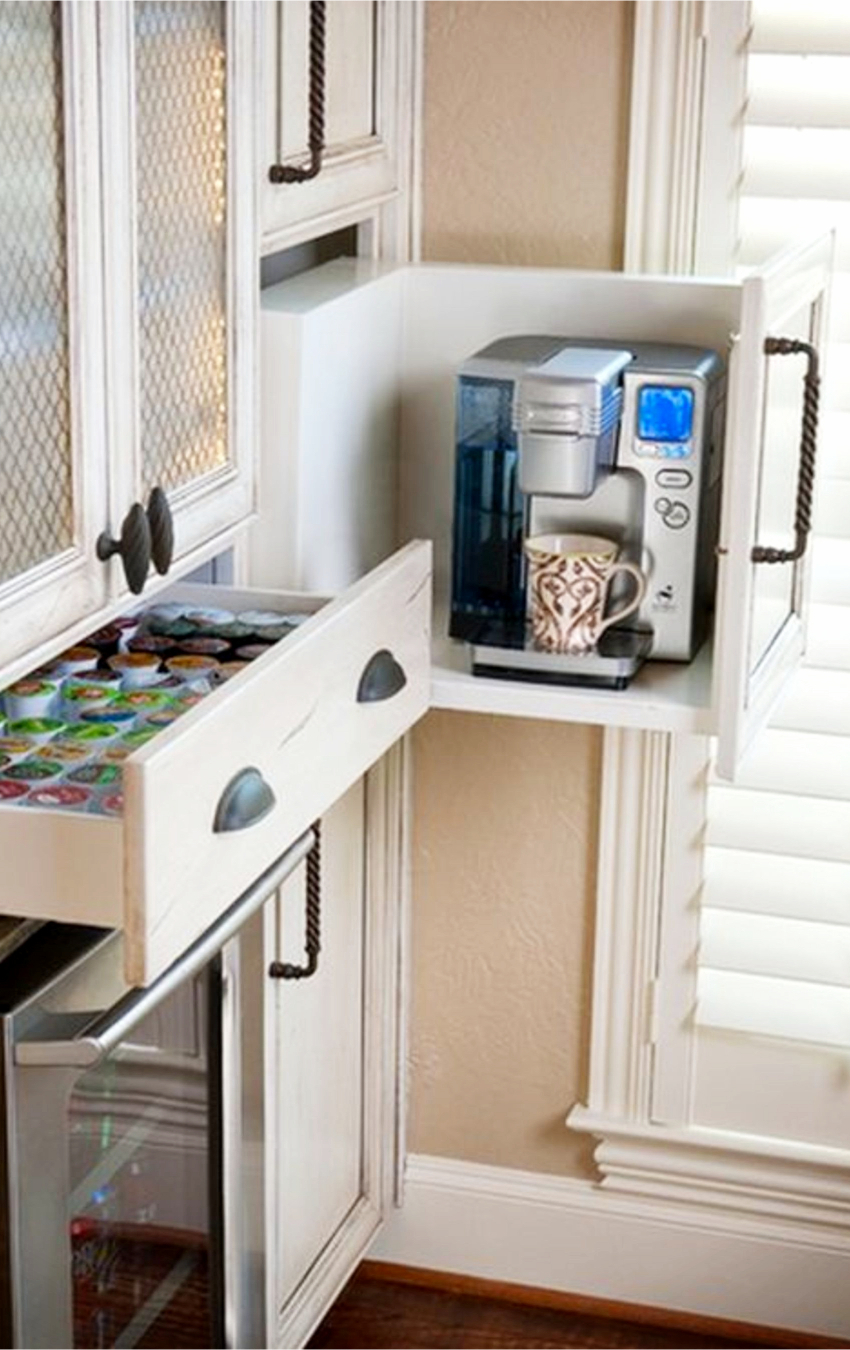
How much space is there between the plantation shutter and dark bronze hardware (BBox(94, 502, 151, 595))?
91 cm

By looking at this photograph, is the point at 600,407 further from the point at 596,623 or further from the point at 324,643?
the point at 324,643

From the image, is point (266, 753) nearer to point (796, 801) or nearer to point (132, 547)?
point (132, 547)

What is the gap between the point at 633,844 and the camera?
2473 mm

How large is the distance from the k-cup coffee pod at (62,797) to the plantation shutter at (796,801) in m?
1.02

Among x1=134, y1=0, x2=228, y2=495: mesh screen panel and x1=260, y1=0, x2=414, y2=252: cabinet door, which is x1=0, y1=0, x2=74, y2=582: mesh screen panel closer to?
x1=134, y1=0, x2=228, y2=495: mesh screen panel

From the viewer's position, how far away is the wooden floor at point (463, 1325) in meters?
2.53

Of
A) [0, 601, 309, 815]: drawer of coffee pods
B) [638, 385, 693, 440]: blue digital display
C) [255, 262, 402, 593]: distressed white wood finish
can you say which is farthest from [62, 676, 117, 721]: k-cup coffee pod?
[638, 385, 693, 440]: blue digital display

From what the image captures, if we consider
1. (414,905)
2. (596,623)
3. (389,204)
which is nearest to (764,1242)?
(414,905)

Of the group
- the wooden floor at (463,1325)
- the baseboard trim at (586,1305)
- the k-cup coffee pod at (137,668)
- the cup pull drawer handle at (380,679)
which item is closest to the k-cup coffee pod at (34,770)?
the k-cup coffee pod at (137,668)

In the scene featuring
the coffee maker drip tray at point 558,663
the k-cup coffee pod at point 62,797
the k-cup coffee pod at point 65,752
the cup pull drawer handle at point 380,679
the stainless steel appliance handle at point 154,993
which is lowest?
the stainless steel appliance handle at point 154,993

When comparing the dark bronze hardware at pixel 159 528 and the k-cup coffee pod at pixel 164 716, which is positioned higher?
the dark bronze hardware at pixel 159 528

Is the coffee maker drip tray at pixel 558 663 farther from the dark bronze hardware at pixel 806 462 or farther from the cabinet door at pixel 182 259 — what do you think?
the cabinet door at pixel 182 259

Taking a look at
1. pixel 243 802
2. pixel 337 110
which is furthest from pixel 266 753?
pixel 337 110

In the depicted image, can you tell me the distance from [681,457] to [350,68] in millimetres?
478
